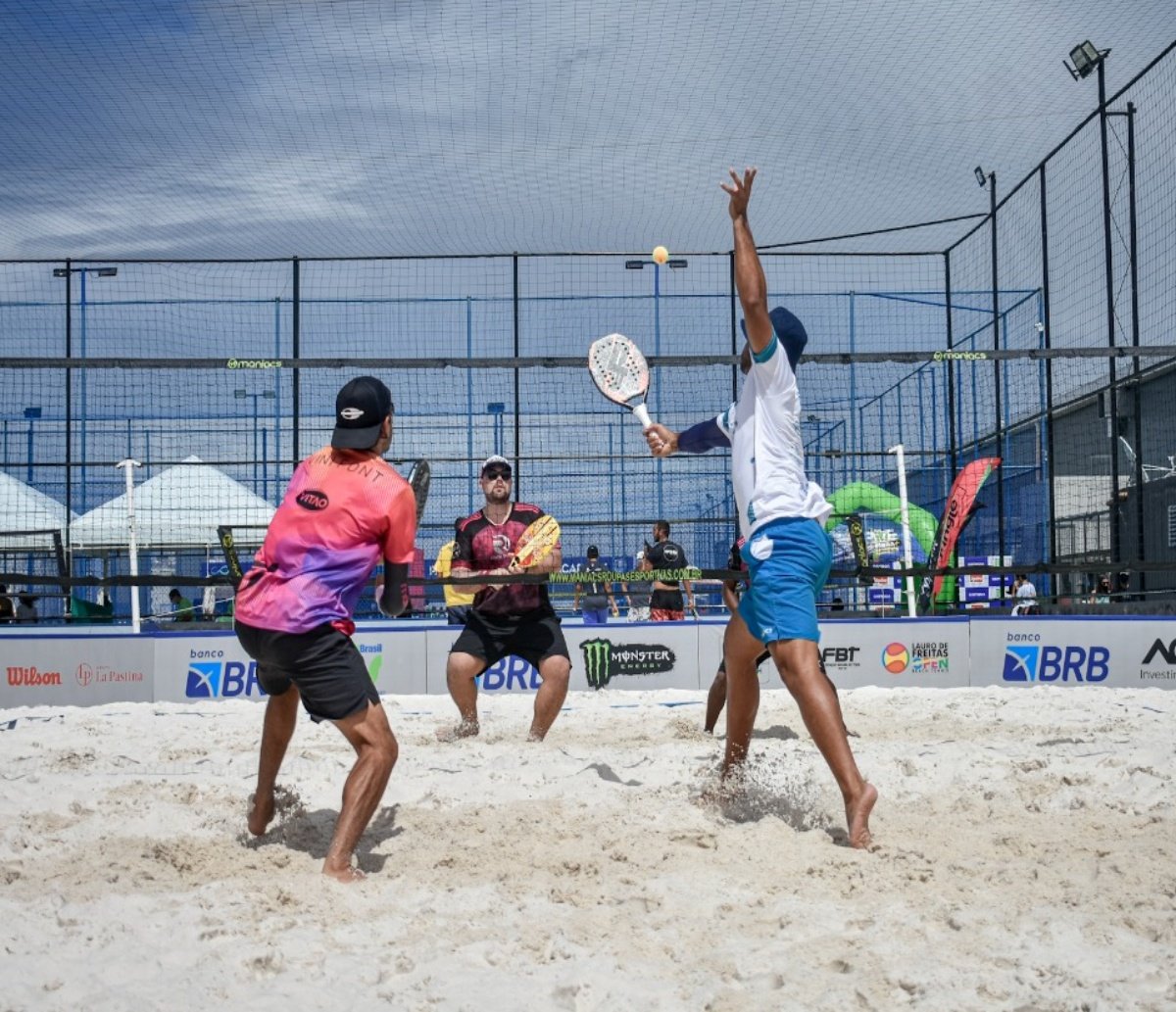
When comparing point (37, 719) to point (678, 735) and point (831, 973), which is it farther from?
point (831, 973)

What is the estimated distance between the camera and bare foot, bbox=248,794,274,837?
4027 mm

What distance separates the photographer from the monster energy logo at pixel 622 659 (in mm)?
9773

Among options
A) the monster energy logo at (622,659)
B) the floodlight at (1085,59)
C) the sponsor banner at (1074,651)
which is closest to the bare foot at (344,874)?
the monster energy logo at (622,659)

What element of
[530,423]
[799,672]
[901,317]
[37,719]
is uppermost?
[901,317]

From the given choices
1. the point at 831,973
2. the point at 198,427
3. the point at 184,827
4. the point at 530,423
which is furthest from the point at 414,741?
the point at 198,427

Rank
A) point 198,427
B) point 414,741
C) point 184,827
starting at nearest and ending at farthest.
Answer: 1. point 184,827
2. point 414,741
3. point 198,427

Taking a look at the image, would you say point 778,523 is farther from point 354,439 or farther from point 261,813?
point 261,813

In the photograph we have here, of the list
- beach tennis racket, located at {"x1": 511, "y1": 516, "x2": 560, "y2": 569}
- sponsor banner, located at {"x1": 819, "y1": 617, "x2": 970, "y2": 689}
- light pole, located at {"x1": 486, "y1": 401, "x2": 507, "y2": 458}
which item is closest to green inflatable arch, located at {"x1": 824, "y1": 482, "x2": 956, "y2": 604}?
sponsor banner, located at {"x1": 819, "y1": 617, "x2": 970, "y2": 689}

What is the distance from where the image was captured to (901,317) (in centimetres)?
1414

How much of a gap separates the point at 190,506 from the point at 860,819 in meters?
10.4

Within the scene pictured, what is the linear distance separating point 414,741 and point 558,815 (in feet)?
6.89

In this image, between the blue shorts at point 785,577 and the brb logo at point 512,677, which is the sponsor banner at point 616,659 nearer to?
the brb logo at point 512,677

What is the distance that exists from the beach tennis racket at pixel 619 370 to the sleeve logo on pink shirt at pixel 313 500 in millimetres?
2309

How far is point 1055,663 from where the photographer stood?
390 inches
